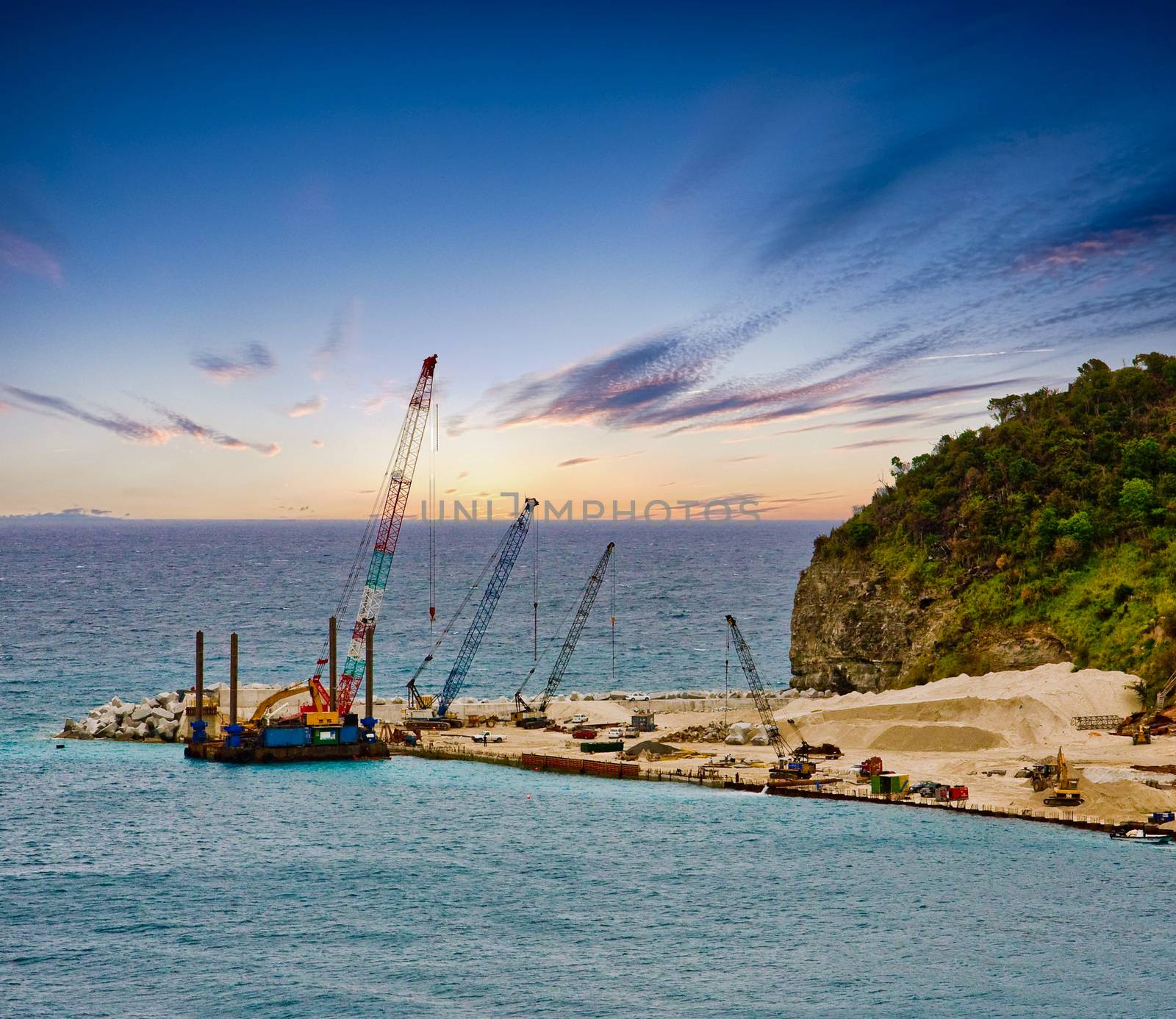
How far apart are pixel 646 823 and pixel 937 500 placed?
83138 millimetres

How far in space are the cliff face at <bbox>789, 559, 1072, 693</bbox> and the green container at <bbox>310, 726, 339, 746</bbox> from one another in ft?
212

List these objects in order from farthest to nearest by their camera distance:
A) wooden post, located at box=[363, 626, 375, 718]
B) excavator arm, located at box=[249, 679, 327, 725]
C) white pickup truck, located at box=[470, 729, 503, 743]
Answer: excavator arm, located at box=[249, 679, 327, 725] → wooden post, located at box=[363, 626, 375, 718] → white pickup truck, located at box=[470, 729, 503, 743]

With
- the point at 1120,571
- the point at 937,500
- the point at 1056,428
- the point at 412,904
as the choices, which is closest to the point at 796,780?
the point at 412,904

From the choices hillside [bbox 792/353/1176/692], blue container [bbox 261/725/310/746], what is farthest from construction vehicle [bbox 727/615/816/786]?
blue container [bbox 261/725/310/746]

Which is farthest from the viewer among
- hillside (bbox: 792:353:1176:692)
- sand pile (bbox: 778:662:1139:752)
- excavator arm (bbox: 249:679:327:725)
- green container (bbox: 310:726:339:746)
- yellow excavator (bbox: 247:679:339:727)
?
hillside (bbox: 792:353:1176:692)

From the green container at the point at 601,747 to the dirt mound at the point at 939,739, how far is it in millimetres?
25985

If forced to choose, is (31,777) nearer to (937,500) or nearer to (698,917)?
(698,917)

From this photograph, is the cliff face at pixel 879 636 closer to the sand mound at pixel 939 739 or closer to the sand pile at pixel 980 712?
the sand pile at pixel 980 712

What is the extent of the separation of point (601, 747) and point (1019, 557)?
62.0 meters

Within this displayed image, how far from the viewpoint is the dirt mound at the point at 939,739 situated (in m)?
110

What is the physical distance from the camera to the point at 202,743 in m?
120

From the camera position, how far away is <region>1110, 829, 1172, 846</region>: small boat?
8072 centimetres

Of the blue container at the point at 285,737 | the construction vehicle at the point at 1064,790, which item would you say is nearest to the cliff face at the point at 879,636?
the construction vehicle at the point at 1064,790

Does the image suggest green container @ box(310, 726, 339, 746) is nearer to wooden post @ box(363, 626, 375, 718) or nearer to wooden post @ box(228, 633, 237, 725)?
wooden post @ box(363, 626, 375, 718)
